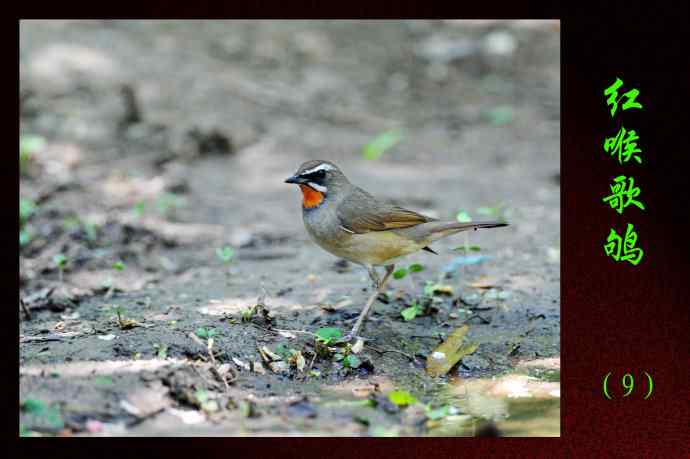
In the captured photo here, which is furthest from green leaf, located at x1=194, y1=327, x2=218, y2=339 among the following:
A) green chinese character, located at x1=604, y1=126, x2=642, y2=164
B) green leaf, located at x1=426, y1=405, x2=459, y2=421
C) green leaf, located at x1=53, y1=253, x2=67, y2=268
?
green chinese character, located at x1=604, y1=126, x2=642, y2=164

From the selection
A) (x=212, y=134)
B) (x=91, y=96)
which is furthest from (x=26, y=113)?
(x=212, y=134)

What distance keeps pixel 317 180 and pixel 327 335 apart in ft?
4.94

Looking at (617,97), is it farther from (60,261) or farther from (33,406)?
(60,261)

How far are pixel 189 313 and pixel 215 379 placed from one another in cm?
133

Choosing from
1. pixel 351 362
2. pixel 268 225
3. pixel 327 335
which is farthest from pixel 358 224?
pixel 268 225

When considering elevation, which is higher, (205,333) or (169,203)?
(169,203)

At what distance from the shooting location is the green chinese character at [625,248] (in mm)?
6113

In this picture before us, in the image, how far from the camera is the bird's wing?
7.38 metres

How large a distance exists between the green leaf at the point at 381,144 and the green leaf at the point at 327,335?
6.13 meters

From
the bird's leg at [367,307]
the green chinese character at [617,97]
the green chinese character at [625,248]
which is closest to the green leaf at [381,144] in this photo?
the bird's leg at [367,307]

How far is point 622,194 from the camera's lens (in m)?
6.16

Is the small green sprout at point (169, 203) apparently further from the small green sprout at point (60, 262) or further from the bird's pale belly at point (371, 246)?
the bird's pale belly at point (371, 246)

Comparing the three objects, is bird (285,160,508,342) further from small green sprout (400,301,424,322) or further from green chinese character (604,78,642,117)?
green chinese character (604,78,642,117)
